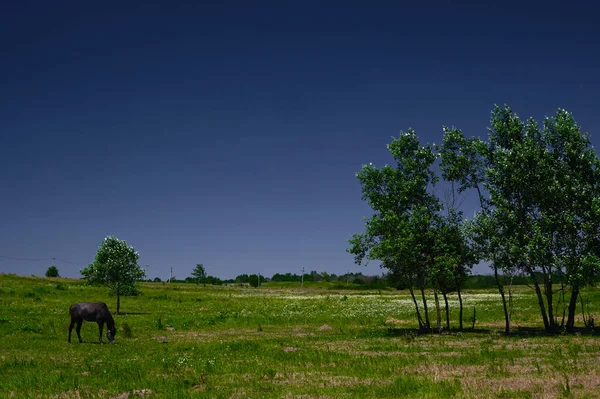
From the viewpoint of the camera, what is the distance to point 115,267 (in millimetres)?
67375

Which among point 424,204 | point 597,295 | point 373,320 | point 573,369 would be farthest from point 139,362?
point 597,295

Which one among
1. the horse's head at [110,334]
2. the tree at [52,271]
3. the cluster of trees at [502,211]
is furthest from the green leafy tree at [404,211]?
the tree at [52,271]

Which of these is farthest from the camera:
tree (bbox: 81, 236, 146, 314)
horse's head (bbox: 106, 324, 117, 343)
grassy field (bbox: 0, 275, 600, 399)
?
tree (bbox: 81, 236, 146, 314)

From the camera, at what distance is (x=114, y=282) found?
68000 millimetres

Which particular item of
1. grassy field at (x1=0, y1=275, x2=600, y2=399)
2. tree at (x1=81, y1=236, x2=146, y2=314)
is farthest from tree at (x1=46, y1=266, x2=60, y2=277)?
grassy field at (x1=0, y1=275, x2=600, y2=399)

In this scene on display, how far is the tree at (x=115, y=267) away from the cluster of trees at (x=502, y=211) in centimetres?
3893

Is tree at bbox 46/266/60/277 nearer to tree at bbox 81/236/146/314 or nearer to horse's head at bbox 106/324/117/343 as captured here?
tree at bbox 81/236/146/314

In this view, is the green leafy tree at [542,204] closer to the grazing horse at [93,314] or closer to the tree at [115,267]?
the grazing horse at [93,314]

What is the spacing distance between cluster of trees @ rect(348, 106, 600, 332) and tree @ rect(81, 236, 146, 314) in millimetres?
38934

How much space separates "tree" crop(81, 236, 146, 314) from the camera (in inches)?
2643

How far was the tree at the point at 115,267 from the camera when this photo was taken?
67125 mm

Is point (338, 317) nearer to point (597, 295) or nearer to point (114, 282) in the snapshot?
point (114, 282)

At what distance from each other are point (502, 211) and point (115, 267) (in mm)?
51144

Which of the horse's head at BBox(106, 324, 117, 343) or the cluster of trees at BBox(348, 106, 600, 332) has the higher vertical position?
the cluster of trees at BBox(348, 106, 600, 332)
